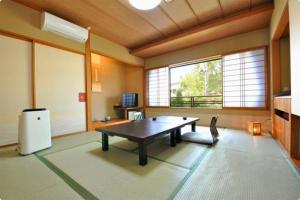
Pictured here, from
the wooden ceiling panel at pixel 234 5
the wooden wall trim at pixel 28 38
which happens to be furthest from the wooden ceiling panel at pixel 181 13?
the wooden wall trim at pixel 28 38

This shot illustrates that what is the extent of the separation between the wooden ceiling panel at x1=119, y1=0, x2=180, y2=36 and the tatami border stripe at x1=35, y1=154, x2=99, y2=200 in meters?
2.80

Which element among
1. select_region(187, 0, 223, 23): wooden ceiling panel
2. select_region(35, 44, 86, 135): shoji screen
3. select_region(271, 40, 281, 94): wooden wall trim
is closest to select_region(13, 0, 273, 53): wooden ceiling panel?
select_region(187, 0, 223, 23): wooden ceiling panel

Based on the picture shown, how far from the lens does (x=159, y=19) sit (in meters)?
3.06

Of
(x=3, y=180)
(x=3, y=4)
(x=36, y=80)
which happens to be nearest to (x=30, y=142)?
(x=3, y=180)

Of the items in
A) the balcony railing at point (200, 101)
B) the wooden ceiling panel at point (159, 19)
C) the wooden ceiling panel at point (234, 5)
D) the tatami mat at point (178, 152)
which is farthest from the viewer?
the balcony railing at point (200, 101)

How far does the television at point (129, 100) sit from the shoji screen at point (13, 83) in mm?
2708

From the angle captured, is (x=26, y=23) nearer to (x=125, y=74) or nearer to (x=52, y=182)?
(x=52, y=182)

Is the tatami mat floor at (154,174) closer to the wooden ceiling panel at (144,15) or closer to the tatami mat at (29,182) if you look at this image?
the tatami mat at (29,182)

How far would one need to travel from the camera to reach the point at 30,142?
2.05 m

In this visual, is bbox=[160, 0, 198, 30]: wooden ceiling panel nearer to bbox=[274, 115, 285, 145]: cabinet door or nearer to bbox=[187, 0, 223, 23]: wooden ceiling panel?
bbox=[187, 0, 223, 23]: wooden ceiling panel

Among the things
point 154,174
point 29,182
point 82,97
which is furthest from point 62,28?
point 154,174

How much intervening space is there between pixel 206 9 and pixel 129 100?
3.56 metres

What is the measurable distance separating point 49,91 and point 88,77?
94 cm

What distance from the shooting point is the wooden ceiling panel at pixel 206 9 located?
8.36ft
